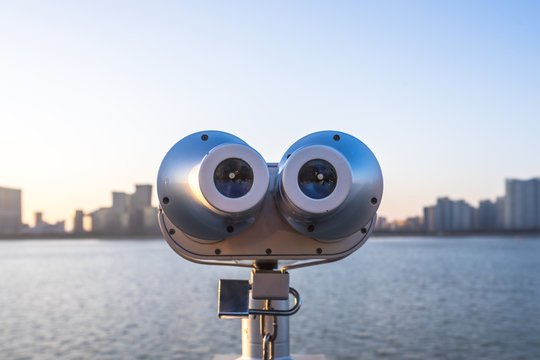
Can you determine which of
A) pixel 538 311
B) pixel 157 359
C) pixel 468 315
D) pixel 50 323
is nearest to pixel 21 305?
pixel 50 323

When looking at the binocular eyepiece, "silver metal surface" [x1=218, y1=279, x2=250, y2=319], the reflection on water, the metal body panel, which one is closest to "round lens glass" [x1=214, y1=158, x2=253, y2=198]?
the binocular eyepiece

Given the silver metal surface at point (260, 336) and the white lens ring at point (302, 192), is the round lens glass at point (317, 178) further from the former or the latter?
the silver metal surface at point (260, 336)

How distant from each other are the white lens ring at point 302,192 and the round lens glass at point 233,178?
80 mm

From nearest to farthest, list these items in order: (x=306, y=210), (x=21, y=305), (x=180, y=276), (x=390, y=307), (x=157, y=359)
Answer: (x=306, y=210) → (x=157, y=359) → (x=390, y=307) → (x=21, y=305) → (x=180, y=276)

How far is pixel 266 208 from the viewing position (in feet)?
5.12

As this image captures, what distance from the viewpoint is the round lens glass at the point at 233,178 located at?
1.45m

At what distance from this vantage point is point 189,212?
1.54 m

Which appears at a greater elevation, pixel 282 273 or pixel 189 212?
pixel 189 212

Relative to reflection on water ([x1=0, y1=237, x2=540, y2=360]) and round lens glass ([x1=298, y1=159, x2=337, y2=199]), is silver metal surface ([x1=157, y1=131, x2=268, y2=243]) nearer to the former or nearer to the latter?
round lens glass ([x1=298, y1=159, x2=337, y2=199])

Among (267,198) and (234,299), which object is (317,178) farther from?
(234,299)

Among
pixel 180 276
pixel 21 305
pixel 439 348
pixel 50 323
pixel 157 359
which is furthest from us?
pixel 180 276

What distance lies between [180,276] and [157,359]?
24.7m

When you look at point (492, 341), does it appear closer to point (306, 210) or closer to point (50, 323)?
point (50, 323)

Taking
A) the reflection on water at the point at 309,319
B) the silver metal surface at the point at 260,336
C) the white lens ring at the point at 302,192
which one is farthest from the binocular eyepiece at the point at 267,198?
the reflection on water at the point at 309,319
